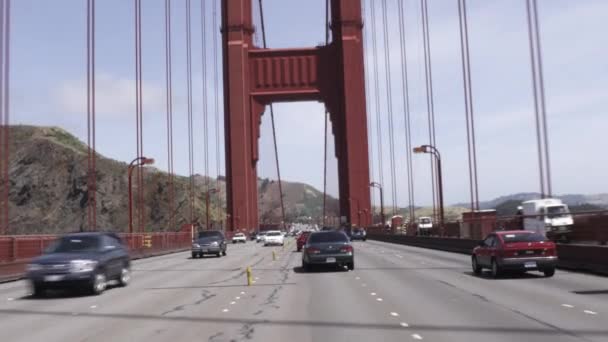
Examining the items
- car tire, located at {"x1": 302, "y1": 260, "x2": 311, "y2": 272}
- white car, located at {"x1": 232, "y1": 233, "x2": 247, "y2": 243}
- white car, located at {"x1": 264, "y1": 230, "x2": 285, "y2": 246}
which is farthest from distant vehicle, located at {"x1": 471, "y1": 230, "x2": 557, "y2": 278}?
white car, located at {"x1": 232, "y1": 233, "x2": 247, "y2": 243}

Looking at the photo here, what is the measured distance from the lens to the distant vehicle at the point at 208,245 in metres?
39.6

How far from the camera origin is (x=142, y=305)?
1443cm

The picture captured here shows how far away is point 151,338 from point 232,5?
3281 inches

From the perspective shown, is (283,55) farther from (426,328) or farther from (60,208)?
(426,328)

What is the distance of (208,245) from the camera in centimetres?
3981

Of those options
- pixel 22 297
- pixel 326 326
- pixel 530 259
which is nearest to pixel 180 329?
pixel 326 326

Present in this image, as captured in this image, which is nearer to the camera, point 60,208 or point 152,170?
point 60,208

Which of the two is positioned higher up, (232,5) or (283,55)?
(232,5)

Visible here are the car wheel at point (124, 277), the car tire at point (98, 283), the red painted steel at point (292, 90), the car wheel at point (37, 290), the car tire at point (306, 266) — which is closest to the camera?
the car wheel at point (37, 290)

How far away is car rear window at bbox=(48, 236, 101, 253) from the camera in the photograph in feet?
57.6

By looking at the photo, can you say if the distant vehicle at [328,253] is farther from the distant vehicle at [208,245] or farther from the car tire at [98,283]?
the distant vehicle at [208,245]

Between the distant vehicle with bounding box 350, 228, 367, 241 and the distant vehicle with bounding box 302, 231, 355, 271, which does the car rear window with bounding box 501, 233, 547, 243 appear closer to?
the distant vehicle with bounding box 302, 231, 355, 271

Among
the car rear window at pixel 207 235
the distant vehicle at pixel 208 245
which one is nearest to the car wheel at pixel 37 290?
the distant vehicle at pixel 208 245

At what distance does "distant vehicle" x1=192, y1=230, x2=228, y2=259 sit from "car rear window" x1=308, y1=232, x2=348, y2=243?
1607 centimetres
